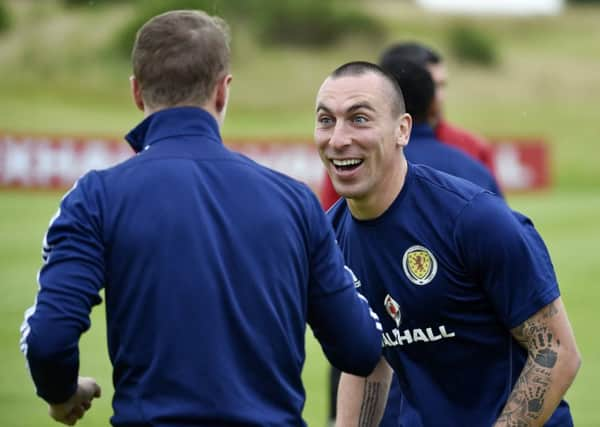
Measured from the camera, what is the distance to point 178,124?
11.1ft

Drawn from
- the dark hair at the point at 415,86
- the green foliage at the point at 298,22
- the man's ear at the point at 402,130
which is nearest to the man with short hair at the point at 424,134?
the dark hair at the point at 415,86

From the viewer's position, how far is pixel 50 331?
10.2 ft

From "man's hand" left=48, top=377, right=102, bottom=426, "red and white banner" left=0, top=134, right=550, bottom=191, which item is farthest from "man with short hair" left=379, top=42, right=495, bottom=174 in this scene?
"red and white banner" left=0, top=134, right=550, bottom=191

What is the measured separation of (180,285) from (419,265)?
132cm

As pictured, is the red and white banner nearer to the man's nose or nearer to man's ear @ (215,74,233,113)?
the man's nose

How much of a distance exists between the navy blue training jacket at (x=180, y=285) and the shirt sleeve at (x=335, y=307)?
0.05m

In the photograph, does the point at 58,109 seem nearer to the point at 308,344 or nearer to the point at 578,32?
the point at 578,32

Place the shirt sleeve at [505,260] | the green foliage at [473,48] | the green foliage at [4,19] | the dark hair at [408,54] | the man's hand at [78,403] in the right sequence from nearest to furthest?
the man's hand at [78,403], the shirt sleeve at [505,260], the dark hair at [408,54], the green foliage at [4,19], the green foliage at [473,48]

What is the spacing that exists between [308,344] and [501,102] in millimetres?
32245

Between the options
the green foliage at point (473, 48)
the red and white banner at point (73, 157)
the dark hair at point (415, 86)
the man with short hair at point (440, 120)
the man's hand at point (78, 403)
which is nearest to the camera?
the man's hand at point (78, 403)

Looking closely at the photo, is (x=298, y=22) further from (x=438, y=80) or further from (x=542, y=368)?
(x=542, y=368)

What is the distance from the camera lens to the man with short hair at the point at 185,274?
318 cm

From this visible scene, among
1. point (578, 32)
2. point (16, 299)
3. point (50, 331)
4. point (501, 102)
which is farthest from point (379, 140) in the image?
point (578, 32)

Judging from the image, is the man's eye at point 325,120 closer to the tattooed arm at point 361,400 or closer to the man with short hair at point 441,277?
the man with short hair at point 441,277
